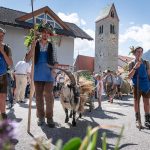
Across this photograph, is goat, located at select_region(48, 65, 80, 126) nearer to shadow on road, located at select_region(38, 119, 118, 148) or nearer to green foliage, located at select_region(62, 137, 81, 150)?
shadow on road, located at select_region(38, 119, 118, 148)

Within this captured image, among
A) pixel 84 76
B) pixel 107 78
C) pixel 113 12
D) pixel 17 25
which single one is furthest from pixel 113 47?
pixel 84 76

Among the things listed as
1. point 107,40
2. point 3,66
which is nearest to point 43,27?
point 3,66

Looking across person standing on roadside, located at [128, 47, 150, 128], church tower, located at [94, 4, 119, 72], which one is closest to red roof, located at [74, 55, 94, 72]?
church tower, located at [94, 4, 119, 72]

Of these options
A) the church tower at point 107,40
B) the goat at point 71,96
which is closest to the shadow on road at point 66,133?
the goat at point 71,96

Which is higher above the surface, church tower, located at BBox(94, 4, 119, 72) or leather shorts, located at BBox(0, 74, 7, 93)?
church tower, located at BBox(94, 4, 119, 72)

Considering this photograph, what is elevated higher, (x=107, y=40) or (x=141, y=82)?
(x=107, y=40)

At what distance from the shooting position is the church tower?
8500 centimetres

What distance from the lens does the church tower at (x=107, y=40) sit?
85000mm

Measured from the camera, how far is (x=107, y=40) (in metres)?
88.7

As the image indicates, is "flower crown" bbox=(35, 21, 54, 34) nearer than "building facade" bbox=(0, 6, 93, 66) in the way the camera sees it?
Yes

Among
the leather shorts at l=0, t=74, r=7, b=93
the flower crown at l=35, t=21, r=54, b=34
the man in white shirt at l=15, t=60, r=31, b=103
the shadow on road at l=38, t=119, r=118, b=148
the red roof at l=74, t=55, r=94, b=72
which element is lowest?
the shadow on road at l=38, t=119, r=118, b=148

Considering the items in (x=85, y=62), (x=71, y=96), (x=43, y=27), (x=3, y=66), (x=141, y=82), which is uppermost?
(x=85, y=62)

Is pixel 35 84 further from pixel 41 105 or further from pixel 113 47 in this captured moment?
pixel 113 47

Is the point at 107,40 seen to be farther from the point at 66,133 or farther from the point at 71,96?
the point at 66,133
